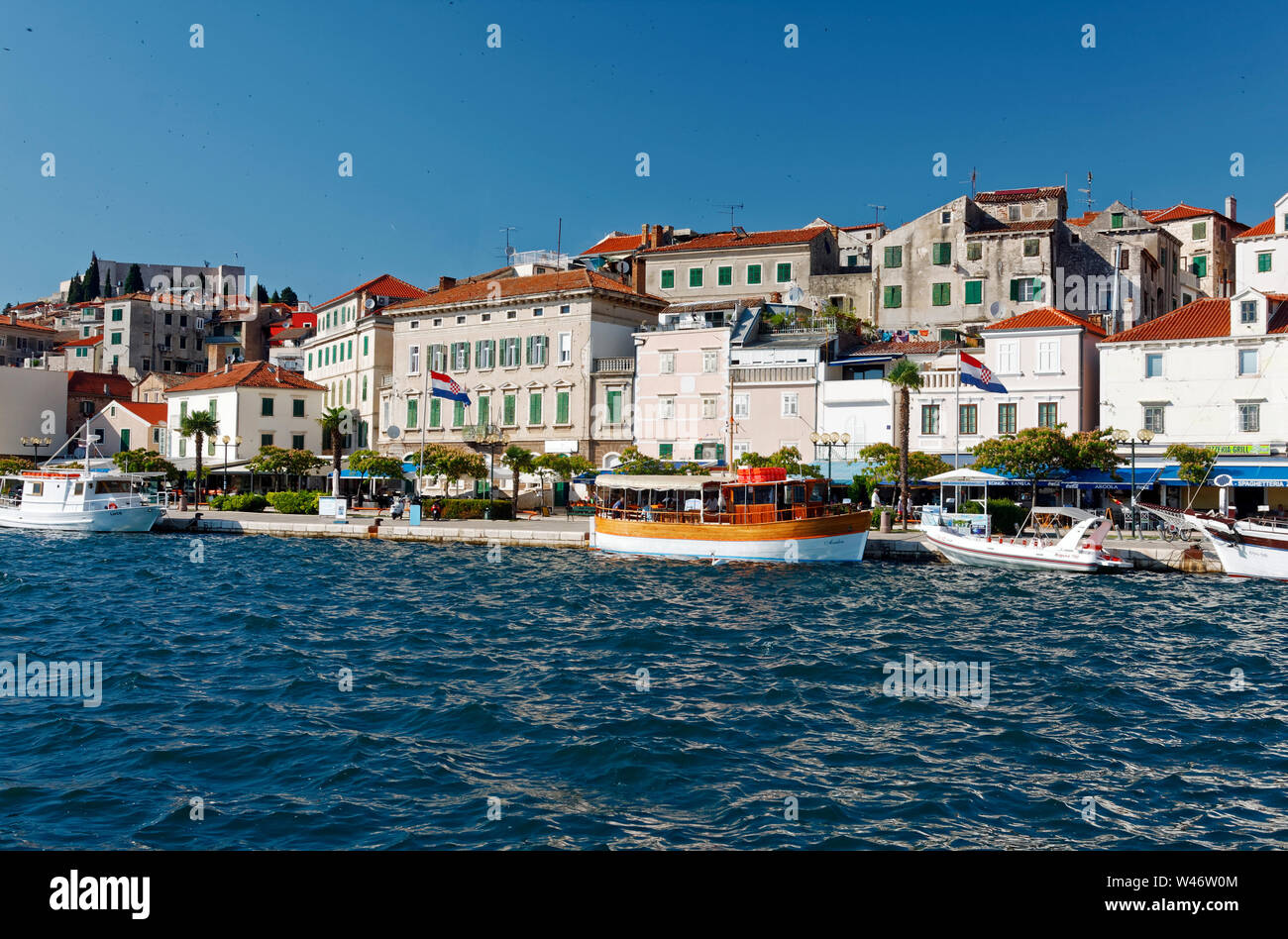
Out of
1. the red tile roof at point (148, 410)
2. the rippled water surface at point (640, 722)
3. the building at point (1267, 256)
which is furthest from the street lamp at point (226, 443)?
the building at point (1267, 256)

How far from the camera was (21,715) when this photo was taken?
554 inches

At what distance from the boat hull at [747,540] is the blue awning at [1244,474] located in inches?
533

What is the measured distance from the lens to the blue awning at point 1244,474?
1486 inches

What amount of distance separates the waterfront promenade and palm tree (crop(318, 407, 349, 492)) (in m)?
3.67

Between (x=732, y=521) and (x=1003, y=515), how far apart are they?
996cm

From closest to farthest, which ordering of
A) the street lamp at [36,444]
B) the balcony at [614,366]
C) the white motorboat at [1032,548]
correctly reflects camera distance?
1. the white motorboat at [1032,548]
2. the balcony at [614,366]
3. the street lamp at [36,444]

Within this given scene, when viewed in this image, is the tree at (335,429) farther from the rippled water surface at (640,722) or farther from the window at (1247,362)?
the window at (1247,362)

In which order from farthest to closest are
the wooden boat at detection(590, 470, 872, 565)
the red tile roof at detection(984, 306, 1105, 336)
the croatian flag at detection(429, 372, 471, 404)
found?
the croatian flag at detection(429, 372, 471, 404) → the red tile roof at detection(984, 306, 1105, 336) → the wooden boat at detection(590, 470, 872, 565)

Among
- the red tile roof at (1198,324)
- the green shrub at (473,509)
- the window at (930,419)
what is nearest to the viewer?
the red tile roof at (1198,324)

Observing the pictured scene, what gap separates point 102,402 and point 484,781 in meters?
81.9

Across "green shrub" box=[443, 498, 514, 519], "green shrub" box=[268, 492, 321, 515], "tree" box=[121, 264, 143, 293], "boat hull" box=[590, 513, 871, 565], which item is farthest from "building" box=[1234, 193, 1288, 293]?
"tree" box=[121, 264, 143, 293]

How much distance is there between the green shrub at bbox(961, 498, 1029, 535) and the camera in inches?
1496

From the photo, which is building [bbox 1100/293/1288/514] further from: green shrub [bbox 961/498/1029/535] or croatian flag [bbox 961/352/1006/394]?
croatian flag [bbox 961/352/1006/394]
